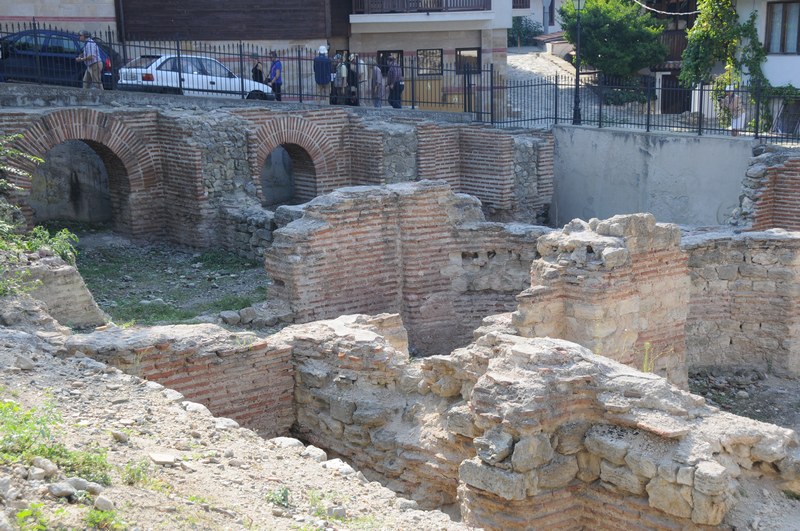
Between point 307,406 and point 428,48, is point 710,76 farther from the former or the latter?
point 307,406

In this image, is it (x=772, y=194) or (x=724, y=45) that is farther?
(x=724, y=45)

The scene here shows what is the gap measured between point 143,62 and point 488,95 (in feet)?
23.1

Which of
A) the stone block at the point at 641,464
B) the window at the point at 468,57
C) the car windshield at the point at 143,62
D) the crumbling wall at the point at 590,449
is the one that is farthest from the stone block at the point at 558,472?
the window at the point at 468,57

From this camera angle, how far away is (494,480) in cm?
649

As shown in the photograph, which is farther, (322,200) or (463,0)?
(463,0)

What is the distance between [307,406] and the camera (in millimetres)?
8750

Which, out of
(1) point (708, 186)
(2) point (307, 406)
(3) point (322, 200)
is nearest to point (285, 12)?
(1) point (708, 186)

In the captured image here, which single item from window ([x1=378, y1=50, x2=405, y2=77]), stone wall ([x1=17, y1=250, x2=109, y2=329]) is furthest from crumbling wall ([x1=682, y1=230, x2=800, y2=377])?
window ([x1=378, y1=50, x2=405, y2=77])

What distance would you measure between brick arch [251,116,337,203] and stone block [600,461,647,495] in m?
10.7

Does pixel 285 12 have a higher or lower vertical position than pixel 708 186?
higher

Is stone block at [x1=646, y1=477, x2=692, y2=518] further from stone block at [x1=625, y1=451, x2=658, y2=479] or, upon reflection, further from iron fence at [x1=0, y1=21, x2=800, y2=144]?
iron fence at [x1=0, y1=21, x2=800, y2=144]

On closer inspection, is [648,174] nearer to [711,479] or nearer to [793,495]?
[793,495]

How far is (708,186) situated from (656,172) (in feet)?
3.09

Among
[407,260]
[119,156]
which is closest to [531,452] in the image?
[407,260]
